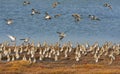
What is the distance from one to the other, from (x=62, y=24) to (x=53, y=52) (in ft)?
101

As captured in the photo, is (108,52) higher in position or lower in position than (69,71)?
lower

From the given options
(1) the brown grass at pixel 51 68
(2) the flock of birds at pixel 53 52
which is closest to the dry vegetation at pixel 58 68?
(1) the brown grass at pixel 51 68

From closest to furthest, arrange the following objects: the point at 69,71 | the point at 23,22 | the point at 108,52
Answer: the point at 69,71
the point at 108,52
the point at 23,22

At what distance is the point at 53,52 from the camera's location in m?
53.8

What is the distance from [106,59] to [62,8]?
55.3 metres

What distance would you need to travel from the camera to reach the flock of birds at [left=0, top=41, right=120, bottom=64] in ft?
168

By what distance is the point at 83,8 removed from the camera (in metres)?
108

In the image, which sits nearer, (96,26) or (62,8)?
(96,26)

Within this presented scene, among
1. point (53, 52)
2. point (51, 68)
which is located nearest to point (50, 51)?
point (53, 52)

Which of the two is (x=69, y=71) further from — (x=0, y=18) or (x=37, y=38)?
(x=0, y=18)

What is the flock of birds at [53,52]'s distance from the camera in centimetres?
5117

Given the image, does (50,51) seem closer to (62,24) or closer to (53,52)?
(53,52)

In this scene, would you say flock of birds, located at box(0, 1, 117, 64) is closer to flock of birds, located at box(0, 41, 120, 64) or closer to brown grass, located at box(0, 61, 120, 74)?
flock of birds, located at box(0, 41, 120, 64)

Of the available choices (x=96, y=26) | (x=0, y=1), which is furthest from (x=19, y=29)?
(x=0, y=1)
